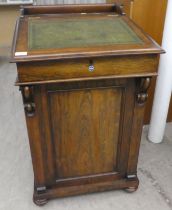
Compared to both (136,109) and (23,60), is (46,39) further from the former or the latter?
(136,109)

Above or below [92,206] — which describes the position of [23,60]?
above

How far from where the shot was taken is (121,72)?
3.55 ft

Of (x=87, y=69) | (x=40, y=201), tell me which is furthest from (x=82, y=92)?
(x=40, y=201)

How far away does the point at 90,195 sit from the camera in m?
1.51

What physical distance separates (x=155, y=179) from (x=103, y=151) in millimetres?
456

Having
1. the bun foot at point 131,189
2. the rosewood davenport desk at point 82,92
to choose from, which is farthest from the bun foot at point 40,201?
the bun foot at point 131,189

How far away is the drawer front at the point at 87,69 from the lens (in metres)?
1.01

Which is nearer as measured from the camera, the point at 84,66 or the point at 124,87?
the point at 84,66

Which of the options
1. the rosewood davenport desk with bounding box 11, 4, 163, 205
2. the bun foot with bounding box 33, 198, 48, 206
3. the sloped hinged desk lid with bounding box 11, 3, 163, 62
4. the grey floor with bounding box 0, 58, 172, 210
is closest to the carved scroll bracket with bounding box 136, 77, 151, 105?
the rosewood davenport desk with bounding box 11, 4, 163, 205

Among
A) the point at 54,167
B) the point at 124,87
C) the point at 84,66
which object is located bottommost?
the point at 54,167

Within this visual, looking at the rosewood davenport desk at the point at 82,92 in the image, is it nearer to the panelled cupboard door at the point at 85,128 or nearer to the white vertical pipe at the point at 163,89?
the panelled cupboard door at the point at 85,128

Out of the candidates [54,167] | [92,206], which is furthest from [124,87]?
[92,206]

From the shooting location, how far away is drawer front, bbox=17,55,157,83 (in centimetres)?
101

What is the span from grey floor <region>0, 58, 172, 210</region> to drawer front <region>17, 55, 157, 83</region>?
742 millimetres
